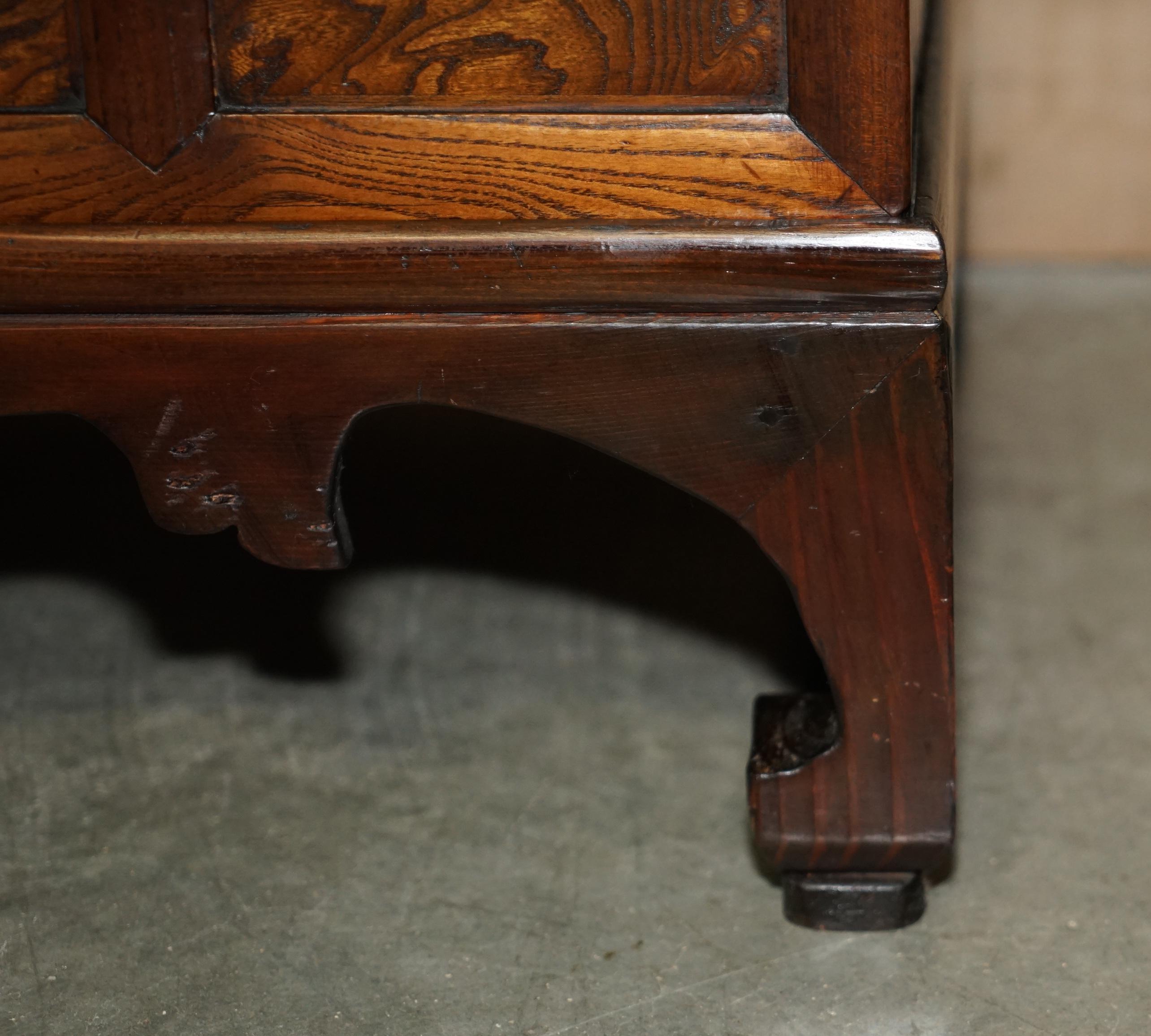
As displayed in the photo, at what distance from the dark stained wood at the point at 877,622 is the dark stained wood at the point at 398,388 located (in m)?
0.01

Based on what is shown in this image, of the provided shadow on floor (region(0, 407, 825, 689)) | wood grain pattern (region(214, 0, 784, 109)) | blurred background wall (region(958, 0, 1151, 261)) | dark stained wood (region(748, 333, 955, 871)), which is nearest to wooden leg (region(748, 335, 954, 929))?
dark stained wood (region(748, 333, 955, 871))

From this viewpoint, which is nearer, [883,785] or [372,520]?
[883,785]

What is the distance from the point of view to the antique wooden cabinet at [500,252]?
0.59 meters

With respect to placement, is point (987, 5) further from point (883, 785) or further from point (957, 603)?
point (883, 785)

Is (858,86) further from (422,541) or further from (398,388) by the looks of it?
(422,541)

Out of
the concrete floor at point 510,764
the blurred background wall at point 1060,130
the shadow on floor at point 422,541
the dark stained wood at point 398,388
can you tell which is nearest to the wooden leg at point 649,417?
the dark stained wood at point 398,388

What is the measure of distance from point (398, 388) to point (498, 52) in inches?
5.6

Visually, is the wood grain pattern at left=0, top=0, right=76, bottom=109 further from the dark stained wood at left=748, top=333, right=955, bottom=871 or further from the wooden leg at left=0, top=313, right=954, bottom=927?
the dark stained wood at left=748, top=333, right=955, bottom=871

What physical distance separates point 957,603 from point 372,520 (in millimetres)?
478

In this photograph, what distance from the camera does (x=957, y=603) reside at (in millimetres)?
1086

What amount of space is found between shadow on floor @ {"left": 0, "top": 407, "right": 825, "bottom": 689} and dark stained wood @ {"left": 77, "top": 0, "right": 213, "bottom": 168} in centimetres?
45

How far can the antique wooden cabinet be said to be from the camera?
1.94ft

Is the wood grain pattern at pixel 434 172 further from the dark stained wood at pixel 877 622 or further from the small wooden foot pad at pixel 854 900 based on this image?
the small wooden foot pad at pixel 854 900

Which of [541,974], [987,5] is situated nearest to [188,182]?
[541,974]
